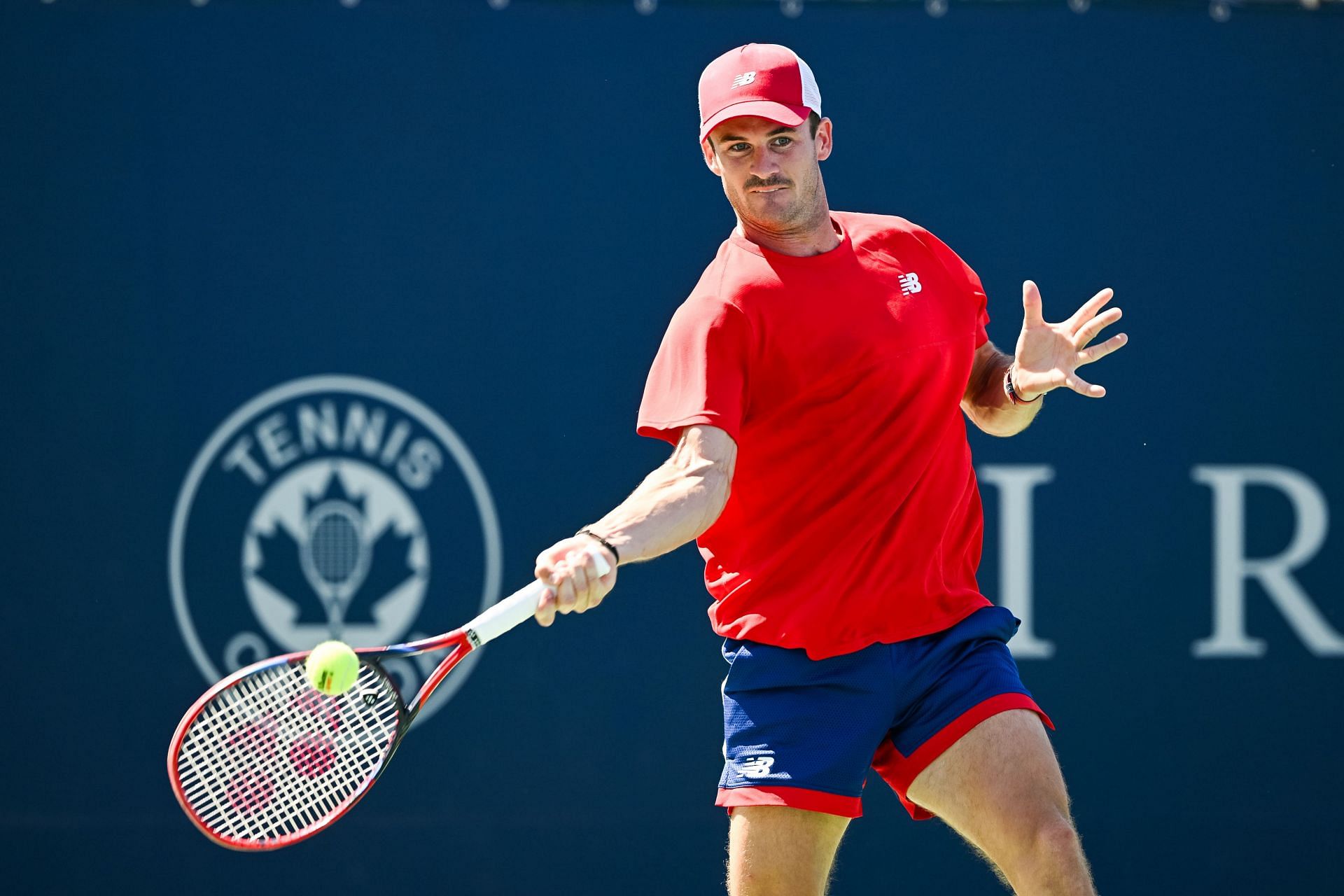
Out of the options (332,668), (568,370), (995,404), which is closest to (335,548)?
(568,370)

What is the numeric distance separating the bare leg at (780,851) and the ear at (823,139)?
1194 millimetres

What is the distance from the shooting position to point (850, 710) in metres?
2.98

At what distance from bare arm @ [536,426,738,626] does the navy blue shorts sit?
39 centimetres

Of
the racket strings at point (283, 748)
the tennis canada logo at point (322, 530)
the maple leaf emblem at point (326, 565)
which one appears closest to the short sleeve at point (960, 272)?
the racket strings at point (283, 748)

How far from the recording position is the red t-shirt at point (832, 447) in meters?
2.94

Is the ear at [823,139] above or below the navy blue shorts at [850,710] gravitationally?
above

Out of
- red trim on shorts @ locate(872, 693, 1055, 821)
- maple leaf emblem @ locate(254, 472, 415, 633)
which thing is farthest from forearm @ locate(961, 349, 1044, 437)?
maple leaf emblem @ locate(254, 472, 415, 633)

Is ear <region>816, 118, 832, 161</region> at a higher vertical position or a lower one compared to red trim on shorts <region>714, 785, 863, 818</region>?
higher

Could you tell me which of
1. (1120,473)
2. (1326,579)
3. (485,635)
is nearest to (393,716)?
(485,635)

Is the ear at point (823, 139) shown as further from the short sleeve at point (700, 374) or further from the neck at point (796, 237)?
the short sleeve at point (700, 374)

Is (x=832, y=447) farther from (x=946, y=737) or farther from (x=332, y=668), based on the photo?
(x=332, y=668)

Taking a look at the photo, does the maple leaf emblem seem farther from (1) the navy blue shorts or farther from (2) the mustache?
(2) the mustache

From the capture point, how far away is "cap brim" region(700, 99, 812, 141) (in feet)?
9.68

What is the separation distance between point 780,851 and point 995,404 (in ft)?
3.10
